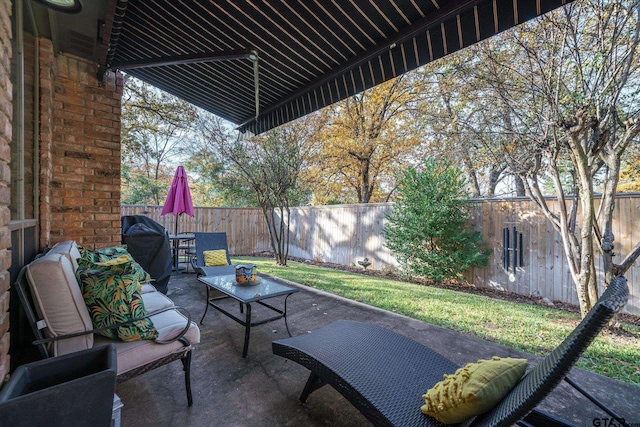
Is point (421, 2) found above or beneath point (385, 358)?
above

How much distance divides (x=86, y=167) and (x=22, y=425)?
3.12 m

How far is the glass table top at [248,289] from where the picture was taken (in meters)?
2.75

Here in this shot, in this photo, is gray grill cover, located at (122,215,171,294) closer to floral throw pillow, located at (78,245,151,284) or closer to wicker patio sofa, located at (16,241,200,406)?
floral throw pillow, located at (78,245,151,284)

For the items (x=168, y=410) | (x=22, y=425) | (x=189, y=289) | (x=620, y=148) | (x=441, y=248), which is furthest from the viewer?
(x=441, y=248)

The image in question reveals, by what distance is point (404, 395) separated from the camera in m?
1.47

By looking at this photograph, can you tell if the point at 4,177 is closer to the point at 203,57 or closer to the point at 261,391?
the point at 203,57

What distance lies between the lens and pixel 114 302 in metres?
1.72

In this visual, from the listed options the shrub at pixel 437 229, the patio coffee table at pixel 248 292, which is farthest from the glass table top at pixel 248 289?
the shrub at pixel 437 229

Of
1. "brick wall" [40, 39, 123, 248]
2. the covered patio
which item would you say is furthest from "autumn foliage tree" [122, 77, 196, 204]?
"brick wall" [40, 39, 123, 248]

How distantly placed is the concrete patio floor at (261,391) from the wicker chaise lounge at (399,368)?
0.21 meters

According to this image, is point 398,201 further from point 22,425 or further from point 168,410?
point 22,425

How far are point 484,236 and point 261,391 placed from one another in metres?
5.12

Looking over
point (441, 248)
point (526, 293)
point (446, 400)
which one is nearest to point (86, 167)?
point (446, 400)

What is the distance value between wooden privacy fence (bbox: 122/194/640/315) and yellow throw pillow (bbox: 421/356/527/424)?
178 inches
